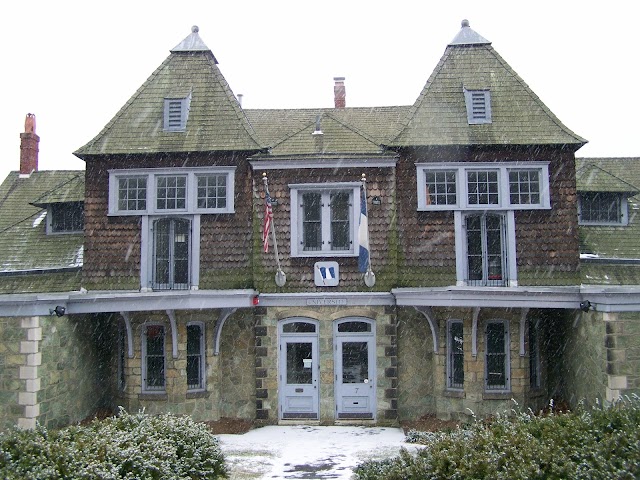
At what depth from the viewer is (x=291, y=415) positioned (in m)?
16.0

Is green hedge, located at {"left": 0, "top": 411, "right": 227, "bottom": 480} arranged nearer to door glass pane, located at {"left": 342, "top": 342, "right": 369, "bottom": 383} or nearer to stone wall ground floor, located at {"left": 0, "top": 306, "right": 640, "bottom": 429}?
stone wall ground floor, located at {"left": 0, "top": 306, "right": 640, "bottom": 429}

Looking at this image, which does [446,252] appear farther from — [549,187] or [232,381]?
[232,381]

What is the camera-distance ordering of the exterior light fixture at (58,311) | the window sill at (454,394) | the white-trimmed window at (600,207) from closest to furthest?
the exterior light fixture at (58,311), the window sill at (454,394), the white-trimmed window at (600,207)

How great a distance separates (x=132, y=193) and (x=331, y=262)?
546 centimetres

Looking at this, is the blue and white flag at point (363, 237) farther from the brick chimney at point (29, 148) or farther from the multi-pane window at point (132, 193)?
the brick chimney at point (29, 148)

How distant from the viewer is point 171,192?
647 inches

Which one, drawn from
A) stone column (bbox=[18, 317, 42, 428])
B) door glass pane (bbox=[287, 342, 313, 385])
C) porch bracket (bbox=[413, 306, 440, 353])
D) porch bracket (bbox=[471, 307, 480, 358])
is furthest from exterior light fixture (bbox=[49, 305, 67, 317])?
porch bracket (bbox=[471, 307, 480, 358])

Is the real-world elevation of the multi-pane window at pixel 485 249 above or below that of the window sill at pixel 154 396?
above

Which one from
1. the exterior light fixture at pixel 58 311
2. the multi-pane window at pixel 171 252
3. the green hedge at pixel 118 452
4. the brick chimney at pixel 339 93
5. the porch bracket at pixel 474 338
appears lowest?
the green hedge at pixel 118 452

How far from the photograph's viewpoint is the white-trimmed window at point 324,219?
16.1 meters

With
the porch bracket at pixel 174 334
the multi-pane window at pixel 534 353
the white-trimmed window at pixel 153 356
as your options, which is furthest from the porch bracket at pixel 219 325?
the multi-pane window at pixel 534 353

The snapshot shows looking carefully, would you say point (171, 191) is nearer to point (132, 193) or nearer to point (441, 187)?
point (132, 193)

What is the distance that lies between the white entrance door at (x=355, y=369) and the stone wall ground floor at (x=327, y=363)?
3 centimetres

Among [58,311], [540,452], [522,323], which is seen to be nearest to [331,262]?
[522,323]
